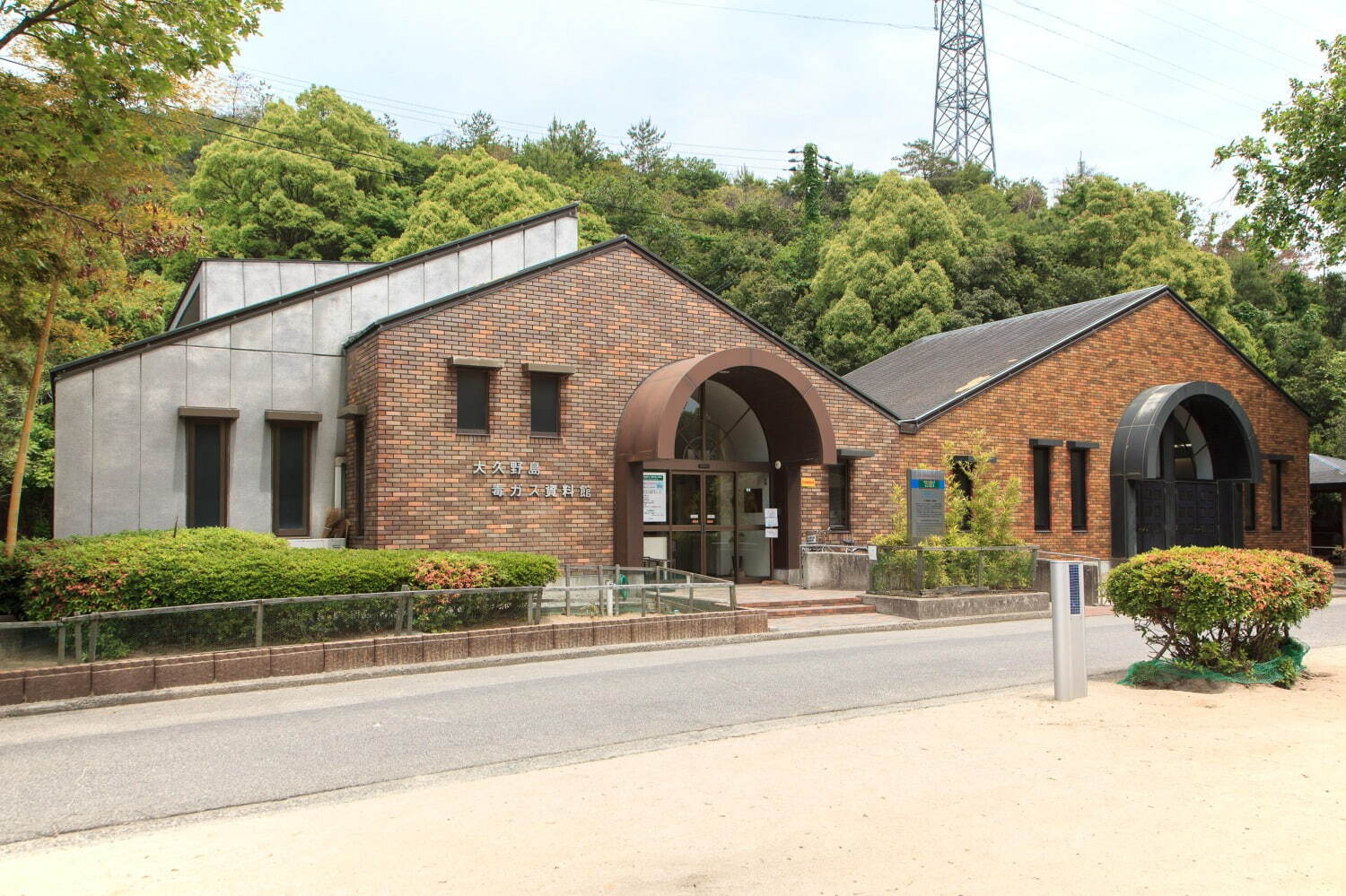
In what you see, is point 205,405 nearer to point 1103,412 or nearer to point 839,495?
point 839,495

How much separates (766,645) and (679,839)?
888cm

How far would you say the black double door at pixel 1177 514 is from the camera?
85.9 feet

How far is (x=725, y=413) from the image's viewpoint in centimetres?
2141

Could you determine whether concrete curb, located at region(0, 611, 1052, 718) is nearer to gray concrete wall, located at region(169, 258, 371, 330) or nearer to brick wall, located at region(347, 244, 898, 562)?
brick wall, located at region(347, 244, 898, 562)

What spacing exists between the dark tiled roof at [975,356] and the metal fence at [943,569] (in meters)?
5.11

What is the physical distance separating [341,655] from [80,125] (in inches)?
248

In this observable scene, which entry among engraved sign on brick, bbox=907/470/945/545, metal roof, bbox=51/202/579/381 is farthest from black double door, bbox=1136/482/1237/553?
metal roof, bbox=51/202/579/381

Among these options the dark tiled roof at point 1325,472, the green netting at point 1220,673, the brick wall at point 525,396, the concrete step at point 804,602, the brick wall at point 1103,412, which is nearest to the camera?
the green netting at point 1220,673

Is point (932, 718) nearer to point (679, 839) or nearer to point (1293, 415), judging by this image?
point (679, 839)

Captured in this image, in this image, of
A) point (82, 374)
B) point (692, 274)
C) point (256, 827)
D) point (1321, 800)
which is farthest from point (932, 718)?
point (692, 274)

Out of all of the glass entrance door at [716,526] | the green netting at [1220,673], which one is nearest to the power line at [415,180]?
the glass entrance door at [716,526]

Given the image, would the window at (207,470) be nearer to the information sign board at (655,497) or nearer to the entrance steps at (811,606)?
the information sign board at (655,497)

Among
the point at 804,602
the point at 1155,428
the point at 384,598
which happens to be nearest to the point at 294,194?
the point at 804,602

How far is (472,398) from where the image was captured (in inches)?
721
